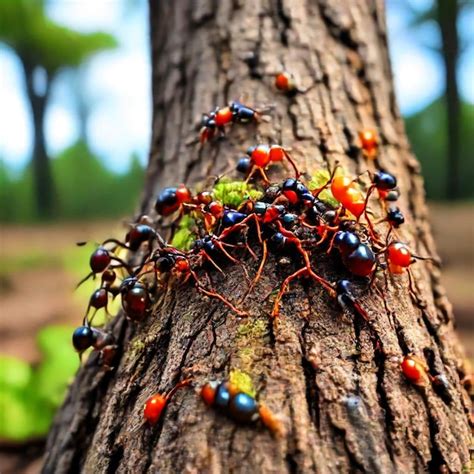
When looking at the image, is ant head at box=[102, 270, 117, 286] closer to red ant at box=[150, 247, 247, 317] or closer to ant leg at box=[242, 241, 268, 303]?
red ant at box=[150, 247, 247, 317]

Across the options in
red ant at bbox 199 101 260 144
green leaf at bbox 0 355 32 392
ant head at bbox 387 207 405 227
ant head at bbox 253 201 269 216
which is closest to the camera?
ant head at bbox 253 201 269 216

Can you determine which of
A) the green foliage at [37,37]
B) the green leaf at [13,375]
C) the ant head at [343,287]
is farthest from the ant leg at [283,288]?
the green foliage at [37,37]

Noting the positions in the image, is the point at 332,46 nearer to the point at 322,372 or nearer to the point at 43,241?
the point at 322,372

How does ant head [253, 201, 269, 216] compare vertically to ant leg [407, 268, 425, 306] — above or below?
above

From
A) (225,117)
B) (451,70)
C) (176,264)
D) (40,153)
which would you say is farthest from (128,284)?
(40,153)

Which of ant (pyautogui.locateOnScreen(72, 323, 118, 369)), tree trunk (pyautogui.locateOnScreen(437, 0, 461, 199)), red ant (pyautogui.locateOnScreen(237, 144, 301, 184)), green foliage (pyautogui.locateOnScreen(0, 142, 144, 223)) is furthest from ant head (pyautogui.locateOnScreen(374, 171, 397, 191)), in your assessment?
green foliage (pyautogui.locateOnScreen(0, 142, 144, 223))

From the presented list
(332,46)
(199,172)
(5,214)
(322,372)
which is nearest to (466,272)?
(332,46)
